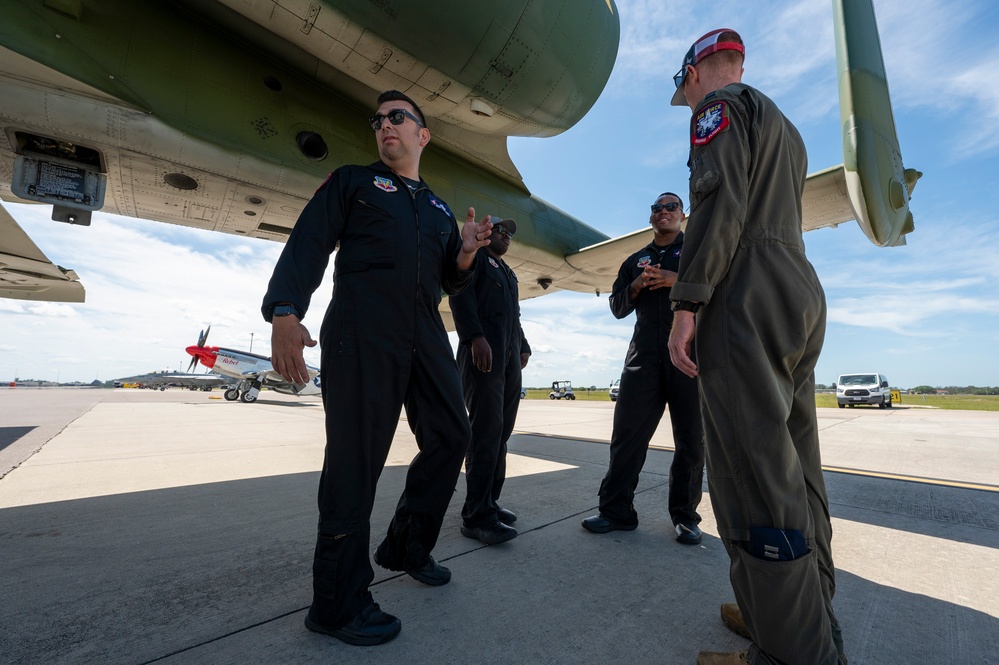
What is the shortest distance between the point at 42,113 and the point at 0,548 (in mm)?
2299

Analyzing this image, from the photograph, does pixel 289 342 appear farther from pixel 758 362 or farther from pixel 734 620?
pixel 734 620

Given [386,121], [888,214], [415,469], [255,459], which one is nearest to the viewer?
[415,469]

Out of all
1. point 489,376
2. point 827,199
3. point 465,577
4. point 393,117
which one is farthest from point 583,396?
point 393,117

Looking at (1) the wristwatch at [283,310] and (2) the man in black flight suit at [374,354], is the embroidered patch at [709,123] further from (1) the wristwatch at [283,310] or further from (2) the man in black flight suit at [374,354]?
(1) the wristwatch at [283,310]

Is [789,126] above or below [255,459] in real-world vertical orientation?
above

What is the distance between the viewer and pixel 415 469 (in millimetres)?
1702

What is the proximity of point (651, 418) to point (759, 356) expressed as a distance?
135cm

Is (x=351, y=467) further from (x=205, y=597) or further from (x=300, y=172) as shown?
(x=300, y=172)

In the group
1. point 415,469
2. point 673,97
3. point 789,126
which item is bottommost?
point 415,469

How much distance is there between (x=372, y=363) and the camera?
150 centimetres

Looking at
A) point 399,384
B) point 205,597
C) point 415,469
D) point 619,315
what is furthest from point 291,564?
point 619,315

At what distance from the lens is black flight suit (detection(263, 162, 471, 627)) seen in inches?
56.7

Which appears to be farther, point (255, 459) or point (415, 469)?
point (255, 459)

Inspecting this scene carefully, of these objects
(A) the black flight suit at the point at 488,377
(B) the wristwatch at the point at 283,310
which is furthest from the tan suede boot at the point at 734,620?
(B) the wristwatch at the point at 283,310
